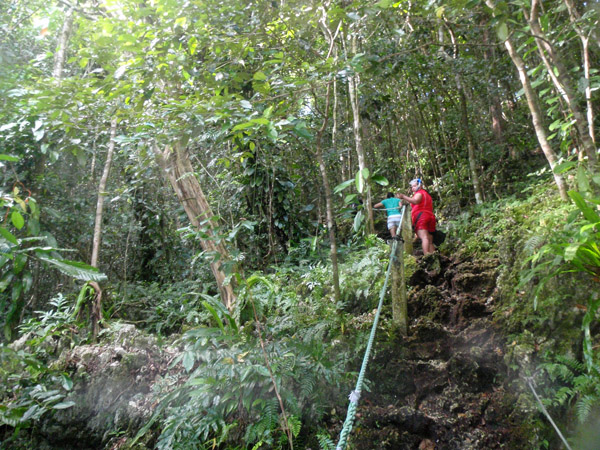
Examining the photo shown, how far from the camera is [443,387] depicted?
330 centimetres

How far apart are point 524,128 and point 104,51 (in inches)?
334

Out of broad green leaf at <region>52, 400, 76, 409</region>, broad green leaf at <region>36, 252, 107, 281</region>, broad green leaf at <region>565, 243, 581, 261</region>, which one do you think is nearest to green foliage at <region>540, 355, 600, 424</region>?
broad green leaf at <region>565, 243, 581, 261</region>

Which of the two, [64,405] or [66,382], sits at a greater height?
[66,382]

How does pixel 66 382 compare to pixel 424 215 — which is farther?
pixel 424 215

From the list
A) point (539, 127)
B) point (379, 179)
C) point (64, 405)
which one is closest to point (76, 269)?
point (379, 179)

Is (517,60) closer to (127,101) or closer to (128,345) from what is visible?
(127,101)

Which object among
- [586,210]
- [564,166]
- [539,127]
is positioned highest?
[539,127]

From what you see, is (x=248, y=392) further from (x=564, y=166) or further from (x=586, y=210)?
(x=564, y=166)

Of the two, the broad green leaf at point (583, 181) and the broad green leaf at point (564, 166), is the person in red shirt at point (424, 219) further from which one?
the broad green leaf at point (583, 181)

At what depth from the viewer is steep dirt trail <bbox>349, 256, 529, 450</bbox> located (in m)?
2.91

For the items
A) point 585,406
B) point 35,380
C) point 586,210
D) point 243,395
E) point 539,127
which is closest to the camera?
point 585,406

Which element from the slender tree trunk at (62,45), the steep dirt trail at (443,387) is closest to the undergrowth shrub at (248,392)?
the steep dirt trail at (443,387)

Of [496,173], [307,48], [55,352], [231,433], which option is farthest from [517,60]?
[55,352]

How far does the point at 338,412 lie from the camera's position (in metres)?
3.27
